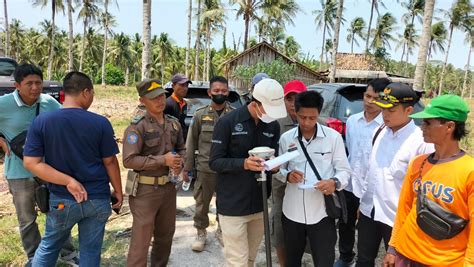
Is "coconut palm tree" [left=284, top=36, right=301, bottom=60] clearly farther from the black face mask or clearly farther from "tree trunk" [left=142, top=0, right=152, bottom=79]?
the black face mask

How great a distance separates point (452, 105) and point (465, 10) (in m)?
40.5

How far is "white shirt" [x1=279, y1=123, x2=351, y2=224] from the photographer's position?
8.19 ft

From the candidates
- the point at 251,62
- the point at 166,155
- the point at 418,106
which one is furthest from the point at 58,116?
the point at 251,62

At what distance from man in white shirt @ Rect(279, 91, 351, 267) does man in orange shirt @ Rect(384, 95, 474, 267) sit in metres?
0.61

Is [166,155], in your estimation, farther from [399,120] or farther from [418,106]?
[418,106]

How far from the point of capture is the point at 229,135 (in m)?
2.52

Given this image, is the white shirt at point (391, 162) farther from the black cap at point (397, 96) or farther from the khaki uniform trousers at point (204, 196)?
the khaki uniform trousers at point (204, 196)

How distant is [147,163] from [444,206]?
6.85 feet

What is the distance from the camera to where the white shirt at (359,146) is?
2998mm

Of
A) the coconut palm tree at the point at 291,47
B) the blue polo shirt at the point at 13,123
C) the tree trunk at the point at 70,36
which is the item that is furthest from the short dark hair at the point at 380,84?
the coconut palm tree at the point at 291,47

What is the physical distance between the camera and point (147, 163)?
9.04ft

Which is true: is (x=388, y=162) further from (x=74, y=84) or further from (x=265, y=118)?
(x=74, y=84)

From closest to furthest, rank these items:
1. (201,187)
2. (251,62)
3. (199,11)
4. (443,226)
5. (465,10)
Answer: (443,226) < (201,187) < (251,62) < (199,11) < (465,10)

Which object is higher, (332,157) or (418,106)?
(418,106)
